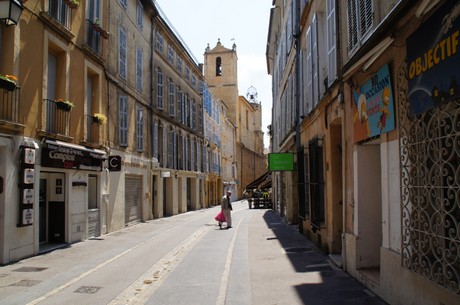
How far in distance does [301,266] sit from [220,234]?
7.22 meters

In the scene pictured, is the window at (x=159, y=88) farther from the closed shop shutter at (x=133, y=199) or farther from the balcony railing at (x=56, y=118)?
the balcony railing at (x=56, y=118)

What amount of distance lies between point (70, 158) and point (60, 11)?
416 cm

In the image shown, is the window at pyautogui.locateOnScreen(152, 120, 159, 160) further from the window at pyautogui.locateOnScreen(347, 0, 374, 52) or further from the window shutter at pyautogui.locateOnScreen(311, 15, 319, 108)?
the window at pyautogui.locateOnScreen(347, 0, 374, 52)

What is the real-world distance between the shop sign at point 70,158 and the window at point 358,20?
26.0ft

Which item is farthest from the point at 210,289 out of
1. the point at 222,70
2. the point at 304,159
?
the point at 222,70

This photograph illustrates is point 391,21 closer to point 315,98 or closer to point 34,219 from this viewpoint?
point 315,98

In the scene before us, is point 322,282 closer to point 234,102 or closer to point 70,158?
point 70,158

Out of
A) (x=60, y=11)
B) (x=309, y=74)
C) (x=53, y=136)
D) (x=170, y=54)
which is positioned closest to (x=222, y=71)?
(x=170, y=54)

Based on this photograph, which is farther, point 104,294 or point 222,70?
point 222,70

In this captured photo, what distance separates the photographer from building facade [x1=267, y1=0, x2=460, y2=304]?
15.4ft

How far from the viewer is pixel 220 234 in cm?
1648

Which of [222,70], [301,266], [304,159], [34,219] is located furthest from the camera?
[222,70]

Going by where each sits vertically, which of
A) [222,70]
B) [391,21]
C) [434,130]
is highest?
[222,70]

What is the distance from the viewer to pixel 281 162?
17.5 m
